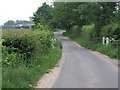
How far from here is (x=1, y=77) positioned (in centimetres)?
1107

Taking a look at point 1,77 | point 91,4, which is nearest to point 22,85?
point 1,77

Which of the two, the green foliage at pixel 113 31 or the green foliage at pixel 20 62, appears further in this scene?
the green foliage at pixel 113 31

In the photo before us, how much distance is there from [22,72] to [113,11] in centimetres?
2515

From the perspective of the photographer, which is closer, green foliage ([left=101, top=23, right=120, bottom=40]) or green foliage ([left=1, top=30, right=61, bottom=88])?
green foliage ([left=1, top=30, right=61, bottom=88])

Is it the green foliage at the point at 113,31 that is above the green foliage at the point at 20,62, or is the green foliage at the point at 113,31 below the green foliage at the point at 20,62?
below

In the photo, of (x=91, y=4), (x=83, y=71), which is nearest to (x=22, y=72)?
(x=83, y=71)

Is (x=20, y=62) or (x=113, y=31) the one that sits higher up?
(x=20, y=62)

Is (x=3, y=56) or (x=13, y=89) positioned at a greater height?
(x=3, y=56)

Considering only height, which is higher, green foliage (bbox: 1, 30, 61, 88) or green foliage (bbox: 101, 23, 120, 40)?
green foliage (bbox: 1, 30, 61, 88)

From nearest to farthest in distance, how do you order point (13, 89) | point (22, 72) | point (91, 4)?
point (13, 89) → point (22, 72) → point (91, 4)

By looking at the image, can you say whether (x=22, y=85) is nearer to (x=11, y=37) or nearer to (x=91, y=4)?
(x=11, y=37)

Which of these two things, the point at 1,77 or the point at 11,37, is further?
the point at 11,37

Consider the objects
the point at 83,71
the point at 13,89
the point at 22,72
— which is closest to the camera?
the point at 13,89

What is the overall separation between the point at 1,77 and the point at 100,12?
2689cm
